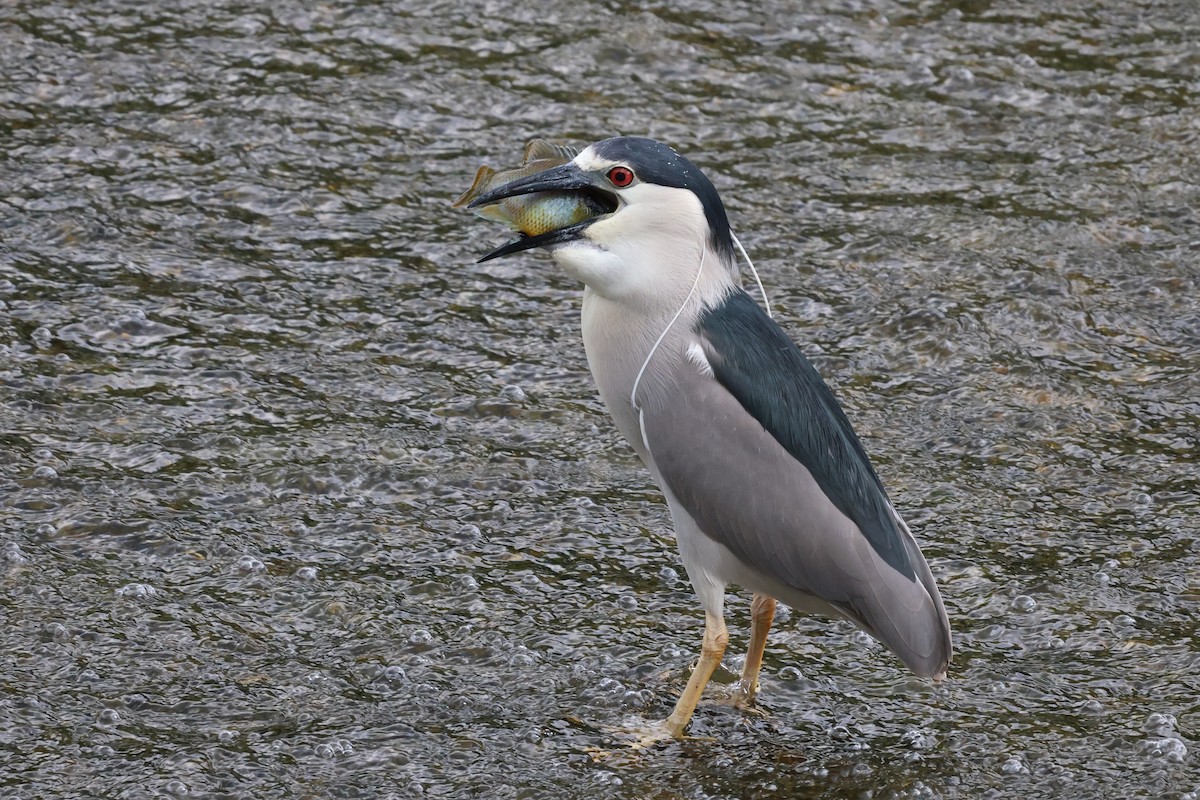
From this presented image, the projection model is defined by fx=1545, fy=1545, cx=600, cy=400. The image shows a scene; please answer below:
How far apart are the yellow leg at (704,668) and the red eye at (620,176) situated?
119 centimetres

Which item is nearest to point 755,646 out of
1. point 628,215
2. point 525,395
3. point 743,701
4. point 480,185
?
point 743,701

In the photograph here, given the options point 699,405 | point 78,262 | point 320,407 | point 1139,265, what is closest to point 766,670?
point 699,405

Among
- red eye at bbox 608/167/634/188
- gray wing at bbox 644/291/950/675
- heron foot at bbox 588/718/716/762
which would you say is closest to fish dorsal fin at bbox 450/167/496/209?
red eye at bbox 608/167/634/188

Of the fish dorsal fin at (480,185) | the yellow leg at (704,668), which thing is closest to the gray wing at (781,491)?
the yellow leg at (704,668)

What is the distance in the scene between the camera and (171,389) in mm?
5613

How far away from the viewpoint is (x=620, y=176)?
13.2 feet

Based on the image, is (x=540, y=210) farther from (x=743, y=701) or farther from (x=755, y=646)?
(x=743, y=701)

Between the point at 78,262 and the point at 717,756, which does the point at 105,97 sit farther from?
the point at 717,756

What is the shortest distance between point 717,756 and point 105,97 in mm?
4531

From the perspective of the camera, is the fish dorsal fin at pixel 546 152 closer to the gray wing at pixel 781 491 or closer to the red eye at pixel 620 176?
the red eye at pixel 620 176

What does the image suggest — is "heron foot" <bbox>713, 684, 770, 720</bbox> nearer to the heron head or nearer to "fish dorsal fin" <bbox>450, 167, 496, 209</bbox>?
the heron head

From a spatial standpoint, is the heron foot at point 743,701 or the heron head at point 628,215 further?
the heron foot at point 743,701

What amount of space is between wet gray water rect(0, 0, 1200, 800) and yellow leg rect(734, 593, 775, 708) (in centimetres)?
9

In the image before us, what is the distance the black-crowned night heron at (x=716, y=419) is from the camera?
407cm
